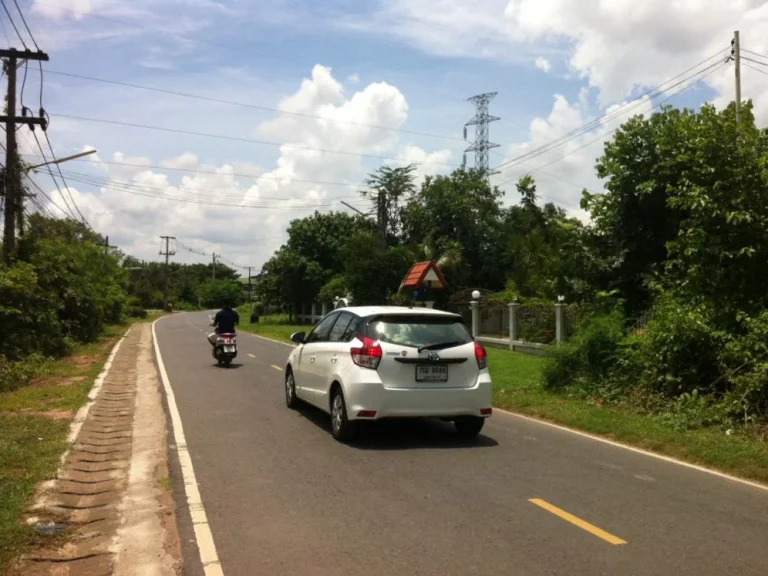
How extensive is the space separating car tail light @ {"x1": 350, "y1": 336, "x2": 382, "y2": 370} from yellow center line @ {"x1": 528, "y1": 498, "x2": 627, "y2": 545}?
9.33 feet

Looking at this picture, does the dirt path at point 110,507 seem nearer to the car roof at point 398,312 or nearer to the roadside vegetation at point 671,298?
the car roof at point 398,312

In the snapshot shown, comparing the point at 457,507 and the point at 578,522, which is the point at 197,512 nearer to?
the point at 457,507

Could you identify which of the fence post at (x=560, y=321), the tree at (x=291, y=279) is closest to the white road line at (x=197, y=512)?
the fence post at (x=560, y=321)

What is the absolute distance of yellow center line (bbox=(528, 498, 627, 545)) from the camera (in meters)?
5.30

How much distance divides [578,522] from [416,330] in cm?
374

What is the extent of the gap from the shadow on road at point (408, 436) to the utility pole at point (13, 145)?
16.0 metres

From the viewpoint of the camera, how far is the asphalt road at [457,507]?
4867 millimetres

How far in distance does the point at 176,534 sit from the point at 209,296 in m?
119

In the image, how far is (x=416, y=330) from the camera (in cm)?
898

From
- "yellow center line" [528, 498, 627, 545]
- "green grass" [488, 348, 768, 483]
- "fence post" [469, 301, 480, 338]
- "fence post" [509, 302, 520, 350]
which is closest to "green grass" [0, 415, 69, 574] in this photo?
"yellow center line" [528, 498, 627, 545]

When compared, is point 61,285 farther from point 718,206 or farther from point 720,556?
point 720,556

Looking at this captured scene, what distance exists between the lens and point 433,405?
28.5 feet

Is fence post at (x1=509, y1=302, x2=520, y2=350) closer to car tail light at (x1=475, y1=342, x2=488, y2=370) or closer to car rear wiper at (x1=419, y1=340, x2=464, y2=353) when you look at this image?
car tail light at (x1=475, y1=342, x2=488, y2=370)

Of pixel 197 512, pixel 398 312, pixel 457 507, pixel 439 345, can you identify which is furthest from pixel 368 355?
pixel 197 512
